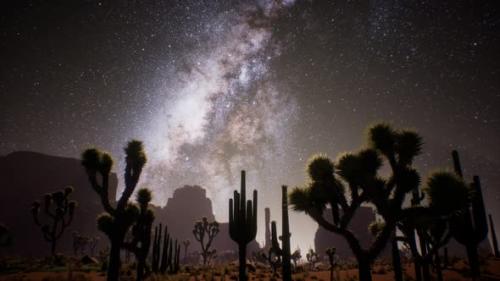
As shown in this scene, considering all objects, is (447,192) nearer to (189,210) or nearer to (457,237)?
(457,237)

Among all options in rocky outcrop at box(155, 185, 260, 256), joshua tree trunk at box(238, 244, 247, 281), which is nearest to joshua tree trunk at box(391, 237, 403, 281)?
joshua tree trunk at box(238, 244, 247, 281)

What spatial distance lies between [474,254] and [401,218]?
26.3 ft

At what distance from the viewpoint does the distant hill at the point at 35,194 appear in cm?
6359

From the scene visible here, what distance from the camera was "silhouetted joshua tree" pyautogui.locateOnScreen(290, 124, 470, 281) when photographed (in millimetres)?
8641

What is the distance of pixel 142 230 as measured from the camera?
15703 mm

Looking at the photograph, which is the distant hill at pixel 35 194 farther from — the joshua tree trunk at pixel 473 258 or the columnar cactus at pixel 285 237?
the joshua tree trunk at pixel 473 258

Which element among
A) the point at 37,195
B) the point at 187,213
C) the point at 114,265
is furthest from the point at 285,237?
the point at 187,213

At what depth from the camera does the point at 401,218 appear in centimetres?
848

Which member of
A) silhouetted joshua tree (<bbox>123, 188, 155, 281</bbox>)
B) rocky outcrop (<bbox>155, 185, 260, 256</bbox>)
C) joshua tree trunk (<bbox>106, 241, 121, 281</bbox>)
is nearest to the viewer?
joshua tree trunk (<bbox>106, 241, 121, 281</bbox>)

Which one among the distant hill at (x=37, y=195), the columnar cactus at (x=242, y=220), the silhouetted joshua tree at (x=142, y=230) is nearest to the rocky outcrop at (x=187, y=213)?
the distant hill at (x=37, y=195)

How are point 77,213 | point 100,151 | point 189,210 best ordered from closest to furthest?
point 100,151 → point 77,213 → point 189,210

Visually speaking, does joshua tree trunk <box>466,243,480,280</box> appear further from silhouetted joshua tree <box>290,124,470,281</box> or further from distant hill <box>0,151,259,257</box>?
distant hill <box>0,151,259,257</box>

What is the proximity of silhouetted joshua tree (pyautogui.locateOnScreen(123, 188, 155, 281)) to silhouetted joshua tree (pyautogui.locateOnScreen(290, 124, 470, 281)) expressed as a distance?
30.1 feet

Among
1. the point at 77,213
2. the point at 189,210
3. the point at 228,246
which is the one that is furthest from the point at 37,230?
the point at 189,210
